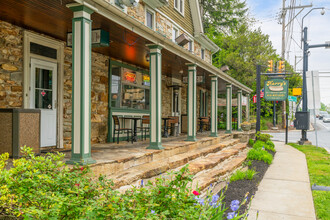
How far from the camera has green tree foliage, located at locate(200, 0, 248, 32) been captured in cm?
2331

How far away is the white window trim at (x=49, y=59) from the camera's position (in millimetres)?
5320

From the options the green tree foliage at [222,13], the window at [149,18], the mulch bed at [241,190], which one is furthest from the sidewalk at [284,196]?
the green tree foliage at [222,13]

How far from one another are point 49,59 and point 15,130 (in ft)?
7.61

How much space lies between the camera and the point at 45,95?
19.2 feet

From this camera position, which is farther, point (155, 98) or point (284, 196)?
point (155, 98)

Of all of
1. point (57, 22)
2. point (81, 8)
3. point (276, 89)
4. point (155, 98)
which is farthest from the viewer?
point (276, 89)

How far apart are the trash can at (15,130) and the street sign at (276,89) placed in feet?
37.2

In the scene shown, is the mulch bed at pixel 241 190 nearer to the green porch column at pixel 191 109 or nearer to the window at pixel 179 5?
the green porch column at pixel 191 109

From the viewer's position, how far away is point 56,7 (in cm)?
423

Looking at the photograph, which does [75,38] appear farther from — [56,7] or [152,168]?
[152,168]

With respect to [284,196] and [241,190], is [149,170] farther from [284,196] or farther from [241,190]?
[284,196]

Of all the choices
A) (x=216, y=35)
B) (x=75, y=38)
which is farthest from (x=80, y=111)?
(x=216, y=35)

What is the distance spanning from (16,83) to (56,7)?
6.10 feet

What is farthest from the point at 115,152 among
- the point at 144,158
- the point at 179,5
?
the point at 179,5
